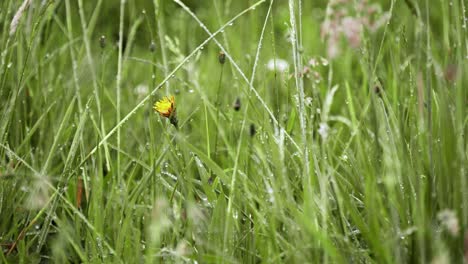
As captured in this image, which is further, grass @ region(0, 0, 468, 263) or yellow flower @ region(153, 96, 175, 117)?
yellow flower @ region(153, 96, 175, 117)

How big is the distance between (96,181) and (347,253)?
1.57 feet

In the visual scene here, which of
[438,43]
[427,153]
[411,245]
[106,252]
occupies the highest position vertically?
[438,43]

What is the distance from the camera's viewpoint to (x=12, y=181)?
1.40 m

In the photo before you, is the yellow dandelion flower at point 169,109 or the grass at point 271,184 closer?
the grass at point 271,184

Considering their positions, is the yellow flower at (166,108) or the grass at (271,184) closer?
the grass at (271,184)

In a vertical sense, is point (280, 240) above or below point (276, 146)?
below

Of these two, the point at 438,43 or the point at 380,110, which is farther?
the point at 438,43

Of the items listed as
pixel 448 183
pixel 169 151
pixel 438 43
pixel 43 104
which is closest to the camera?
pixel 448 183

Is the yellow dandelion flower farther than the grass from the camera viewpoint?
Yes

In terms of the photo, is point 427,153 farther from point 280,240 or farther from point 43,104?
point 43,104

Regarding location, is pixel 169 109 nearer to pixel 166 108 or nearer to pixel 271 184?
pixel 166 108

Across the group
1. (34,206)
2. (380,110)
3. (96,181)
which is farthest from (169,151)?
(380,110)

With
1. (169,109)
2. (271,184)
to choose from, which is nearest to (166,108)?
(169,109)

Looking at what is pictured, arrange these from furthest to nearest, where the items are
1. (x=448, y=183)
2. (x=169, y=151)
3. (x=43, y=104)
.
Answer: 1. (x=43, y=104)
2. (x=169, y=151)
3. (x=448, y=183)
